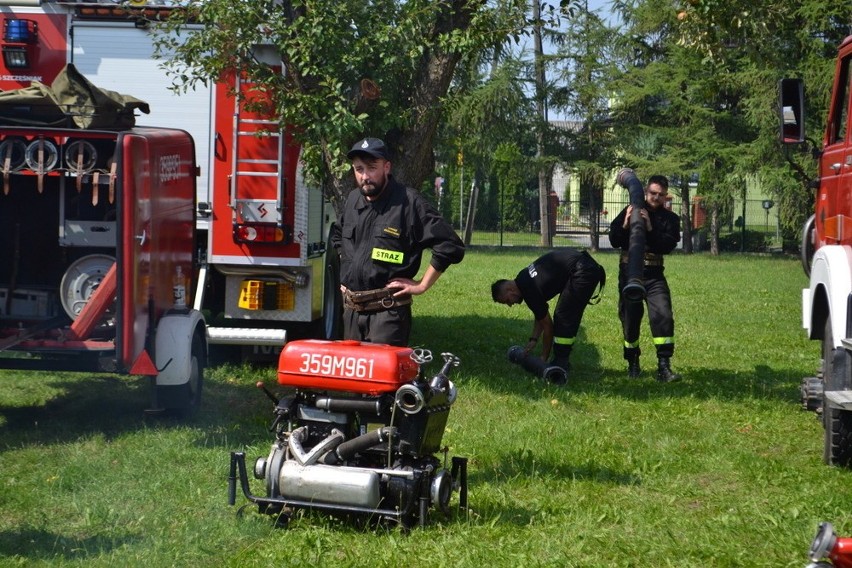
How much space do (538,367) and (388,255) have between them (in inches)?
198

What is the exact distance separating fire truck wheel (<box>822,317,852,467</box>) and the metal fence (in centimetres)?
2970

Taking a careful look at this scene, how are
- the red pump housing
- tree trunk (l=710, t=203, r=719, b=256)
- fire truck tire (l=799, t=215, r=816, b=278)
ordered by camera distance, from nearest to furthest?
the red pump housing → fire truck tire (l=799, t=215, r=816, b=278) → tree trunk (l=710, t=203, r=719, b=256)

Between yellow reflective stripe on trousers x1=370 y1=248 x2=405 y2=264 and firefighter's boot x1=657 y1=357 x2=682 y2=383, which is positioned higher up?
yellow reflective stripe on trousers x1=370 y1=248 x2=405 y2=264

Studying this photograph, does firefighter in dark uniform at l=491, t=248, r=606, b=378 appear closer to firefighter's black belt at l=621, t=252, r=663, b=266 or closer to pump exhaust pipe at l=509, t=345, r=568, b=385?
pump exhaust pipe at l=509, t=345, r=568, b=385

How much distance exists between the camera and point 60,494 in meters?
6.77

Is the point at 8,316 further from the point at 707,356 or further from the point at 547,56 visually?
the point at 547,56

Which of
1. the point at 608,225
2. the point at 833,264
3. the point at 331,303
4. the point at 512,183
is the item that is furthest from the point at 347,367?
the point at 512,183

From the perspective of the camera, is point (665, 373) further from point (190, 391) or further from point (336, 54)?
point (190, 391)

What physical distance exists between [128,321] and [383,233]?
2.32 m

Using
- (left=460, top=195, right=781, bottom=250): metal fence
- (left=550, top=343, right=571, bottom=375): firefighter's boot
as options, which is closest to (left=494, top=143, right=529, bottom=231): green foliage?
(left=460, top=195, right=781, bottom=250): metal fence

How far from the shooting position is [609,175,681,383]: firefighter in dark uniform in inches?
443

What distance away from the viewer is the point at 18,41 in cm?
1056

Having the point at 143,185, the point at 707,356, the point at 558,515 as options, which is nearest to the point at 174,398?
the point at 143,185

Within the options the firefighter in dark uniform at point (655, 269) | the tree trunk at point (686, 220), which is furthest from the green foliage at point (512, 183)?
the firefighter in dark uniform at point (655, 269)
